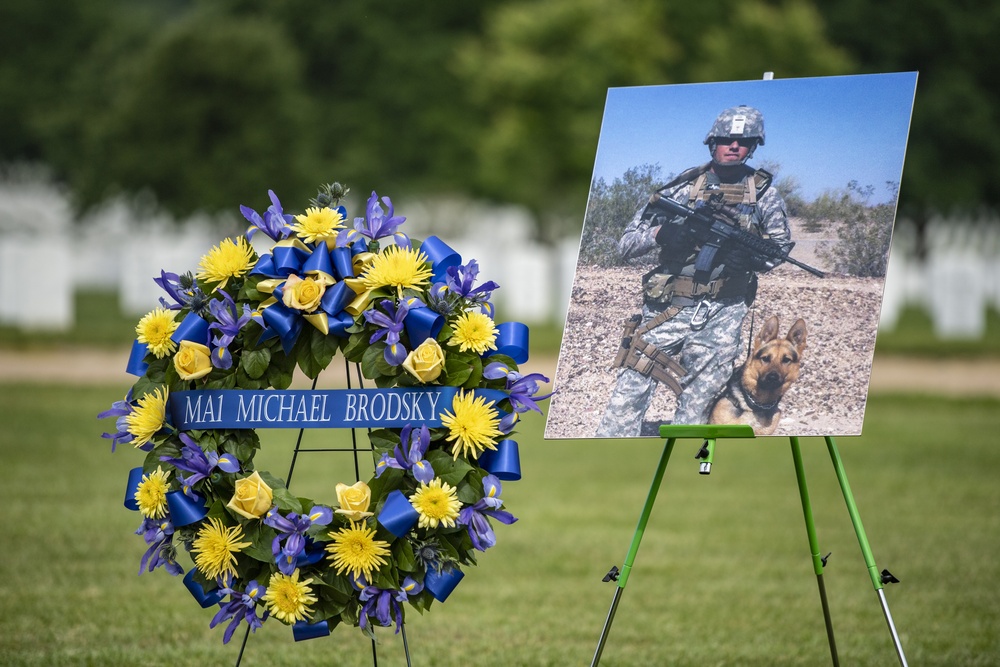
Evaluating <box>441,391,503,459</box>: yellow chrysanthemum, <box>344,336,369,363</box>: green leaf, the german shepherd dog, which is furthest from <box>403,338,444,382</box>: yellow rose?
the german shepherd dog

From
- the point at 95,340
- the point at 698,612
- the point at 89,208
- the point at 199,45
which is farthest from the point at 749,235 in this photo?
the point at 89,208

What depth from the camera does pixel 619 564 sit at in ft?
26.5

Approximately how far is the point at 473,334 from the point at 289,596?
1.04 m

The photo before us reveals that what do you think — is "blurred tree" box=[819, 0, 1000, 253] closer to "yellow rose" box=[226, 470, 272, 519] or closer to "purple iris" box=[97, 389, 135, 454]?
"purple iris" box=[97, 389, 135, 454]

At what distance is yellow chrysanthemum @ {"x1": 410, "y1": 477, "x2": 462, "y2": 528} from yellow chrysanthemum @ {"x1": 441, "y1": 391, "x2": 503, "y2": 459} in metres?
0.13

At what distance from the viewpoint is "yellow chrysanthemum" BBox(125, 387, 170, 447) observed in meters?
4.50

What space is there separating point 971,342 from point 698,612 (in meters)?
14.7

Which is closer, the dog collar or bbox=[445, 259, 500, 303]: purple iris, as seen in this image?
the dog collar

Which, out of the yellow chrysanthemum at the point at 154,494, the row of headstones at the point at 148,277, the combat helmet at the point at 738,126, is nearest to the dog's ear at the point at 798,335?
the combat helmet at the point at 738,126

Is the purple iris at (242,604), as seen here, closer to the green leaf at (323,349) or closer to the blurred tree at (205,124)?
the green leaf at (323,349)

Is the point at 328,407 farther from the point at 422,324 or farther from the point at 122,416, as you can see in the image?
the point at 122,416

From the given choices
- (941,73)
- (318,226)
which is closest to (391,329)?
(318,226)

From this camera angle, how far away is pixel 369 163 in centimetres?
3294

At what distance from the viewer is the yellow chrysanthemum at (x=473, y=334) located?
14.4 ft
